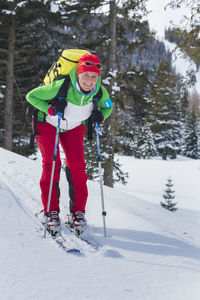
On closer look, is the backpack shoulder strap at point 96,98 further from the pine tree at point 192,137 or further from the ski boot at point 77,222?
the pine tree at point 192,137

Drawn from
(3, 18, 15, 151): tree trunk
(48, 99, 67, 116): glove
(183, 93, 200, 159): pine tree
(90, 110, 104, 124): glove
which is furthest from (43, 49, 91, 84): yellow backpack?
(183, 93, 200, 159): pine tree

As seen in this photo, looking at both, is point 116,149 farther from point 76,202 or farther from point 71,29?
point 76,202

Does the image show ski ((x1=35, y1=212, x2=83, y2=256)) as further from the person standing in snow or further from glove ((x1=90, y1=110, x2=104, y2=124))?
glove ((x1=90, y1=110, x2=104, y2=124))

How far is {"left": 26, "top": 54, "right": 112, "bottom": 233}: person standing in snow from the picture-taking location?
312 centimetres

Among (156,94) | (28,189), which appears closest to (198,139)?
(156,94)

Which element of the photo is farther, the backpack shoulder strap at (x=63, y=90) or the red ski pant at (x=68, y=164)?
the red ski pant at (x=68, y=164)

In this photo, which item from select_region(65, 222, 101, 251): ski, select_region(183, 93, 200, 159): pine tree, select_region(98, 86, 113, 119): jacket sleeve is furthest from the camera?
select_region(183, 93, 200, 159): pine tree

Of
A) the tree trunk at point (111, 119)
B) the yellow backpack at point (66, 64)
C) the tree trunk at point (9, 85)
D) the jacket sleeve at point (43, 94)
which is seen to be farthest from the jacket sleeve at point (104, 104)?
the tree trunk at point (9, 85)

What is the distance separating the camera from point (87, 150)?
12070 mm

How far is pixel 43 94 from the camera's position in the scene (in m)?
3.15

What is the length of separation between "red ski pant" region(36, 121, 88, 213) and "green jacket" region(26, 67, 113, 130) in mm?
120

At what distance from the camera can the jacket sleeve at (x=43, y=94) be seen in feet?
10.3

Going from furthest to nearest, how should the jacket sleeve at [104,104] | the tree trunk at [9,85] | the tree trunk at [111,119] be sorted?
1. the tree trunk at [9,85]
2. the tree trunk at [111,119]
3. the jacket sleeve at [104,104]

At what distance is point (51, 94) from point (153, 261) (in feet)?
6.68
